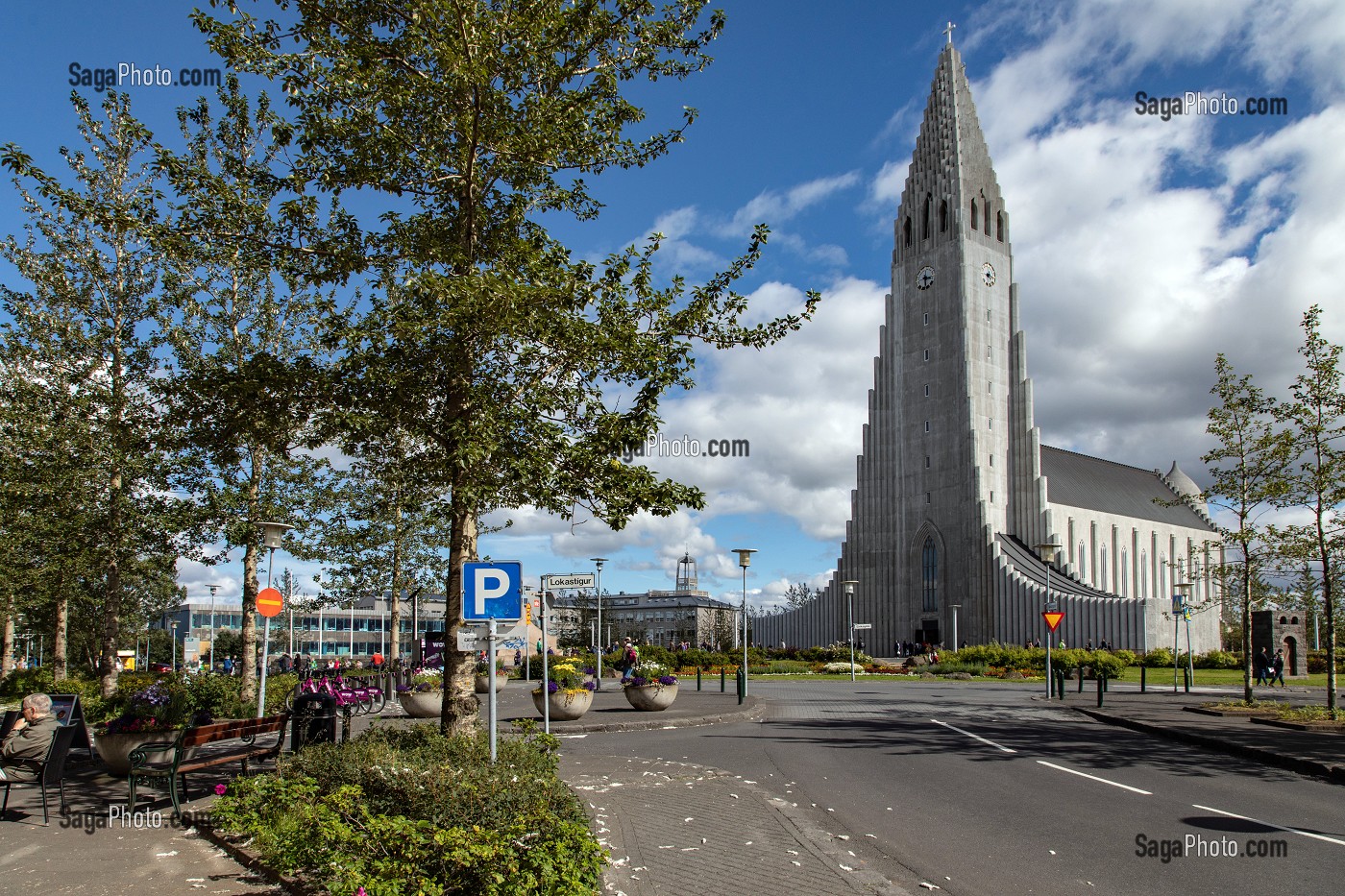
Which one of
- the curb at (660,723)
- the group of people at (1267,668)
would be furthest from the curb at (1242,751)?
the group of people at (1267,668)

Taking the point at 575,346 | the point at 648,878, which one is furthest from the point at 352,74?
the point at 648,878

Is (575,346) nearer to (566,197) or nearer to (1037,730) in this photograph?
(566,197)

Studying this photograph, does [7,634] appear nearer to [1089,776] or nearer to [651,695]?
[651,695]

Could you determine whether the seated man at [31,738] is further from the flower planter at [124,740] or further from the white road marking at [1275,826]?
the white road marking at [1275,826]

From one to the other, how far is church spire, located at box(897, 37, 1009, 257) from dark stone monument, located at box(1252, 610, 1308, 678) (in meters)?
44.1

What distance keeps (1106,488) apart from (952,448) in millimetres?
29445

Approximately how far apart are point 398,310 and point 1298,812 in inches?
429

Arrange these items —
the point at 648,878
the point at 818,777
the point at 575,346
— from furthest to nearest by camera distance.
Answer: the point at 818,777, the point at 575,346, the point at 648,878

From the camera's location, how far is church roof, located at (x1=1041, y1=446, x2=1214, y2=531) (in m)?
92.0

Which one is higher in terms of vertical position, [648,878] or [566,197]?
[566,197]

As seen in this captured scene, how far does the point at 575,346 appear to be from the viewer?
9.55m

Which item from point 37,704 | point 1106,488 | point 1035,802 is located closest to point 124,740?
point 37,704
